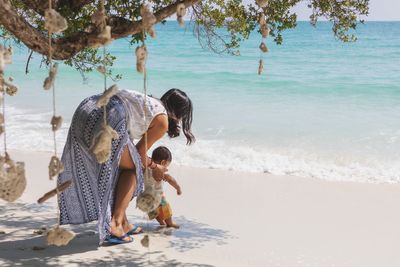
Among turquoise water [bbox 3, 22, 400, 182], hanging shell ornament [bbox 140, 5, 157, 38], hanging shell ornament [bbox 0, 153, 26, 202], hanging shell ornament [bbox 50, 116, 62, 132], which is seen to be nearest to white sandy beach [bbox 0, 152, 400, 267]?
turquoise water [bbox 3, 22, 400, 182]

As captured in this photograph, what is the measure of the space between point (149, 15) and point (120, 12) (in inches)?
126

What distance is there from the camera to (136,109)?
162 inches

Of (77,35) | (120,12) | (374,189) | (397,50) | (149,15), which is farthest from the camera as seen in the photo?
(397,50)

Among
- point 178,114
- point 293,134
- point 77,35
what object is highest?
point 77,35

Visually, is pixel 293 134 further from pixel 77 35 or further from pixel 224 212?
pixel 77 35

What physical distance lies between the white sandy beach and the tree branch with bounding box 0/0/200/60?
145 centimetres

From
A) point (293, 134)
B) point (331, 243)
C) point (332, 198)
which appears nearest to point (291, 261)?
Result: point (331, 243)

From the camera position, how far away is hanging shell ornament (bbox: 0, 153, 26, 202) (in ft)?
5.21

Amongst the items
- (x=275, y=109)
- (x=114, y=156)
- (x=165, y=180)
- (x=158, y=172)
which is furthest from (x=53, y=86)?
(x=275, y=109)

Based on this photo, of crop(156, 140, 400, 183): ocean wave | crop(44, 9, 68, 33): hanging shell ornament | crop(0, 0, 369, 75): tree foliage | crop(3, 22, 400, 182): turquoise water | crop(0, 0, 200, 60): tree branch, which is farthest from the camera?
crop(3, 22, 400, 182): turquoise water

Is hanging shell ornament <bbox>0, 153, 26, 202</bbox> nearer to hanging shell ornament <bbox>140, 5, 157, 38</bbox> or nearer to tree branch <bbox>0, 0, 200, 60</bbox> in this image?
hanging shell ornament <bbox>140, 5, 157, 38</bbox>

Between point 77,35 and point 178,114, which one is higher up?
point 77,35

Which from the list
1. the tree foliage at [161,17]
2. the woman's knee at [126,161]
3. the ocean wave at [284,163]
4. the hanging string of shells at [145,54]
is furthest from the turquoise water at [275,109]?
the hanging string of shells at [145,54]

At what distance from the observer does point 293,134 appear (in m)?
12.7
